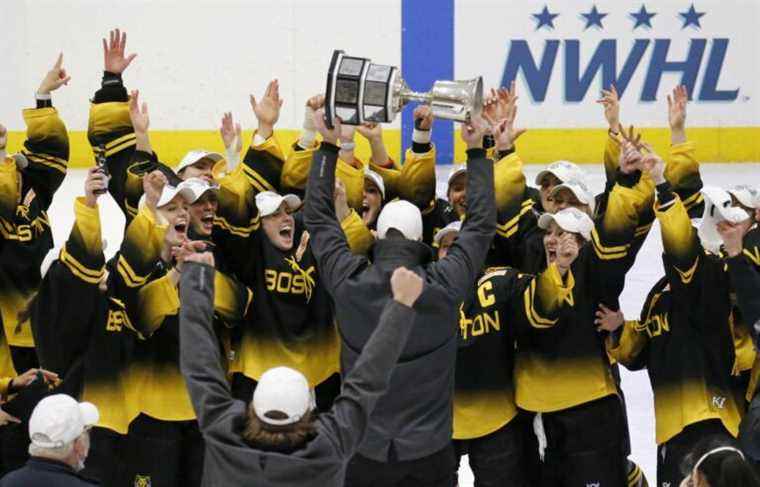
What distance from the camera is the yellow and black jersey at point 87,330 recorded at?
542 centimetres

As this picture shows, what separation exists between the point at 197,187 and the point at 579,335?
5.63 ft

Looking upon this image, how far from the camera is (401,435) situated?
4730mm

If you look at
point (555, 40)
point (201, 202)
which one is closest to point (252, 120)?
point (555, 40)

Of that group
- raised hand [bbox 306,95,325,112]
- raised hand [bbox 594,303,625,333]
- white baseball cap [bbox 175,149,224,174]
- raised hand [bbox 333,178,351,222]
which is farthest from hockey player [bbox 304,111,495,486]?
white baseball cap [bbox 175,149,224,174]

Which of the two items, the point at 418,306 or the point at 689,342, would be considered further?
the point at 689,342

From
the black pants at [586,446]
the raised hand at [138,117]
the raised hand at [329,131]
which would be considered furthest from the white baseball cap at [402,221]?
the raised hand at [138,117]

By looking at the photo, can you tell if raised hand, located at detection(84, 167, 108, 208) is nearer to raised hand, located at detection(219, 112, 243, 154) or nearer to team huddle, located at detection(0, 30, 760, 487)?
team huddle, located at detection(0, 30, 760, 487)

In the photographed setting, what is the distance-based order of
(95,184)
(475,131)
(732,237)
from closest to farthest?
(475,131) → (95,184) → (732,237)

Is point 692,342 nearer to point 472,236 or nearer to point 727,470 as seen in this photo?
point 472,236

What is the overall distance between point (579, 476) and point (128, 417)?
1.88m

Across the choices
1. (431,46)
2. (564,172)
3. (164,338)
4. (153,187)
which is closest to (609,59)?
(431,46)

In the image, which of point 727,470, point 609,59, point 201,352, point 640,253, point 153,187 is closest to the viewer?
point 727,470

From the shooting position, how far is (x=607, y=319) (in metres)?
5.70

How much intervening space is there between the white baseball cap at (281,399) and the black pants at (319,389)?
217 cm
